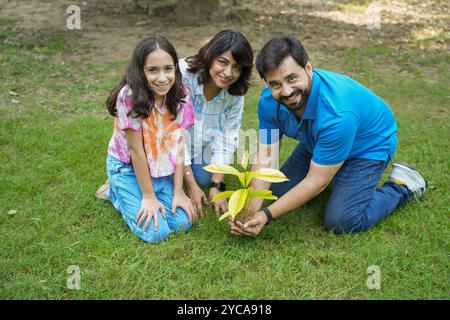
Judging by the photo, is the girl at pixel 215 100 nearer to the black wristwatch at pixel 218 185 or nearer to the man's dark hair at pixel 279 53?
the black wristwatch at pixel 218 185

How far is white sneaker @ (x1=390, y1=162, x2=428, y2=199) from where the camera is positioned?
307cm

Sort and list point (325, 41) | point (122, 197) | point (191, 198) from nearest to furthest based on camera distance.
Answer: point (122, 197) → point (191, 198) → point (325, 41)

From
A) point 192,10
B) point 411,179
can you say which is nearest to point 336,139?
point 411,179

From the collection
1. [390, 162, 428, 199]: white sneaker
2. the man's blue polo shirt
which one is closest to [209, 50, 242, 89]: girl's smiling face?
the man's blue polo shirt

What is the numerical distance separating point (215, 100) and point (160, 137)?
454mm

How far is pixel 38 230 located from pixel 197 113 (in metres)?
1.18

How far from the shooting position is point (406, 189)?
3.03 m

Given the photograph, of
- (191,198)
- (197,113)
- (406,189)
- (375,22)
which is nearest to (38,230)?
(191,198)

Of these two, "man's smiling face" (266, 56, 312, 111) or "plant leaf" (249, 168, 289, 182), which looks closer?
"man's smiling face" (266, 56, 312, 111)

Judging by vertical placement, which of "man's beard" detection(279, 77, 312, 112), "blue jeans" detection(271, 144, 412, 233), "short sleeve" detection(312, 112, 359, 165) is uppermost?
"man's beard" detection(279, 77, 312, 112)

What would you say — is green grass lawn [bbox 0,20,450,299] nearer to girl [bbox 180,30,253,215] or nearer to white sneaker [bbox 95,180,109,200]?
white sneaker [bbox 95,180,109,200]

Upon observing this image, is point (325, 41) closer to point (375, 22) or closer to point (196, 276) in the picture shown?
point (375, 22)

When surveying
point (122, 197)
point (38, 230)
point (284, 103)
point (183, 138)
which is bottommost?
point (38, 230)

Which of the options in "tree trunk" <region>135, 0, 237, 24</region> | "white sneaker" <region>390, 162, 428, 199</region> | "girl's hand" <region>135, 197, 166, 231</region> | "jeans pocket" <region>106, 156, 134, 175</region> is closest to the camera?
"girl's hand" <region>135, 197, 166, 231</region>
